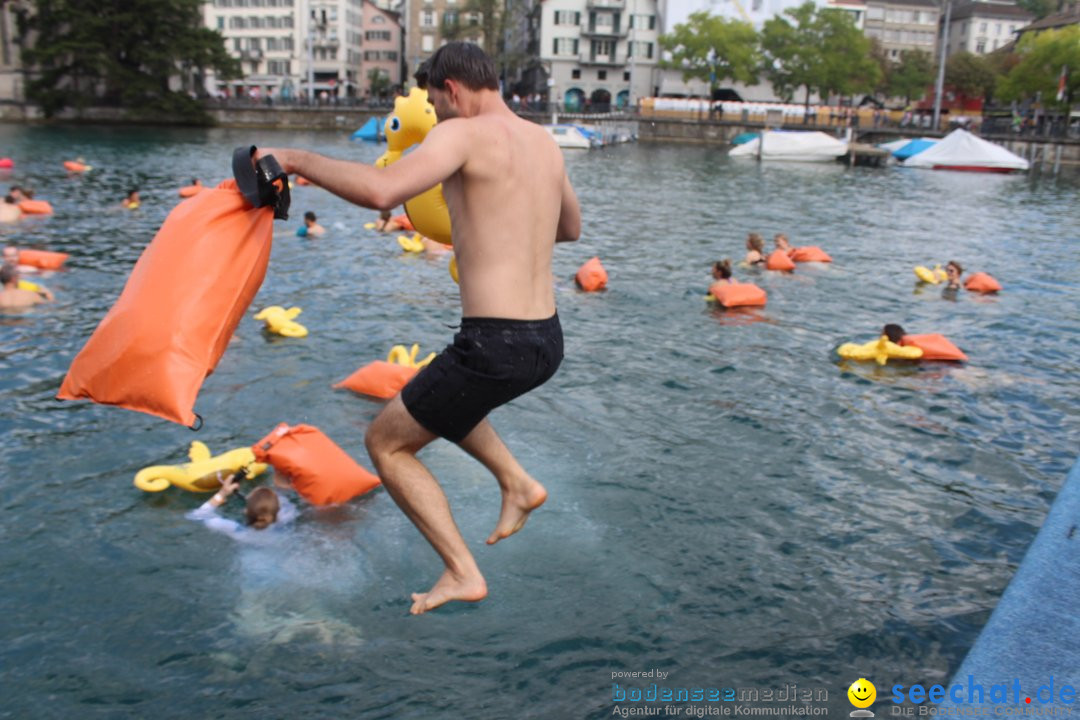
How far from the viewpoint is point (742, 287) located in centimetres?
1488

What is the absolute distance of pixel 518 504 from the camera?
4582 mm

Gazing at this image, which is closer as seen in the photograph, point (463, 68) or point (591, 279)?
point (463, 68)

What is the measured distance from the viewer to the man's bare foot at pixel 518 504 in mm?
4551

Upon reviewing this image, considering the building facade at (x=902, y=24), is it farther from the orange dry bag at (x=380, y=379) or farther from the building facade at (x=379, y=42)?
the orange dry bag at (x=380, y=379)

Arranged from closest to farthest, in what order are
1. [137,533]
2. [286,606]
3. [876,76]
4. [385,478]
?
[385,478]
[286,606]
[137,533]
[876,76]

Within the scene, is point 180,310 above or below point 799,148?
below

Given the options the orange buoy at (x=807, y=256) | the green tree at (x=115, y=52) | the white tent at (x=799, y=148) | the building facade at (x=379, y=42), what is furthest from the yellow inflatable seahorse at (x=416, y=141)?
the building facade at (x=379, y=42)

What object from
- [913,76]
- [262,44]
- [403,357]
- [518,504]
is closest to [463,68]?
[518,504]

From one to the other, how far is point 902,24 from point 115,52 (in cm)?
9505

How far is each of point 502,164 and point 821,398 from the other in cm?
758

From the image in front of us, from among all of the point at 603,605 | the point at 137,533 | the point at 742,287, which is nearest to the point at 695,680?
the point at 603,605

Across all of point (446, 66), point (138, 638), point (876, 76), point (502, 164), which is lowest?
point (138, 638)

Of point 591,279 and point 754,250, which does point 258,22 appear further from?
point 591,279

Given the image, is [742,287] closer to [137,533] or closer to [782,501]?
[782,501]
